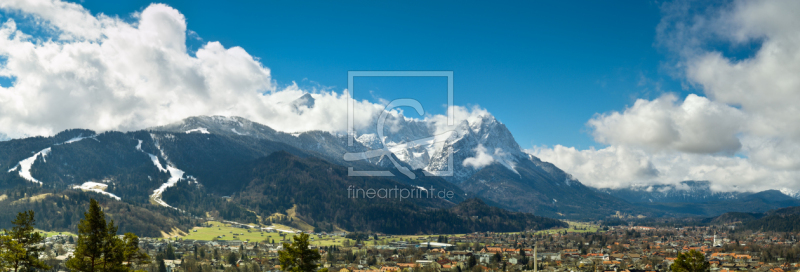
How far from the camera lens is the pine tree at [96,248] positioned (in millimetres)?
50656

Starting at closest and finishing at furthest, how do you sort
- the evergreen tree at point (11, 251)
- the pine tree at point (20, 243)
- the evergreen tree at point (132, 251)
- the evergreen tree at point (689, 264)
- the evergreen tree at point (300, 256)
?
the evergreen tree at point (300, 256) → the evergreen tree at point (132, 251) → the evergreen tree at point (11, 251) → the pine tree at point (20, 243) → the evergreen tree at point (689, 264)

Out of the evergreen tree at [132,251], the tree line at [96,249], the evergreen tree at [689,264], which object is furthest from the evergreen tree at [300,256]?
the evergreen tree at [689,264]

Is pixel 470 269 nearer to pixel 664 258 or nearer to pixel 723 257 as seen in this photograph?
pixel 664 258

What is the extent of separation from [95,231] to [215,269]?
364ft

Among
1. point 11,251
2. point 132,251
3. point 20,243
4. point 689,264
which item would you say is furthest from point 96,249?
point 689,264

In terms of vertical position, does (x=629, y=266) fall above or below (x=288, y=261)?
below

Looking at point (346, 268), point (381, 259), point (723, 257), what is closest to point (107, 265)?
point (346, 268)

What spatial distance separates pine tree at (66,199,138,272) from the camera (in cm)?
5066

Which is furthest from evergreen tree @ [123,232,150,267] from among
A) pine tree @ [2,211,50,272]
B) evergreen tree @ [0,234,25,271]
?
pine tree @ [2,211,50,272]

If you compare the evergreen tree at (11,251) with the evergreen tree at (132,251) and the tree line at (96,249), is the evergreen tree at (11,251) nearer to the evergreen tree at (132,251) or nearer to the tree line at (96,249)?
the tree line at (96,249)

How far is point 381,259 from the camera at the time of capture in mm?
183375

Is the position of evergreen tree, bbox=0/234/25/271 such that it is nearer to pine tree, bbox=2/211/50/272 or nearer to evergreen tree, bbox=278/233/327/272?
pine tree, bbox=2/211/50/272

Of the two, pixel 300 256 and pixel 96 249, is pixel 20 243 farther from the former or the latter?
pixel 300 256

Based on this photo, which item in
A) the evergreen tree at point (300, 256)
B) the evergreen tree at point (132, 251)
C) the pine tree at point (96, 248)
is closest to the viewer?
the pine tree at point (96, 248)
